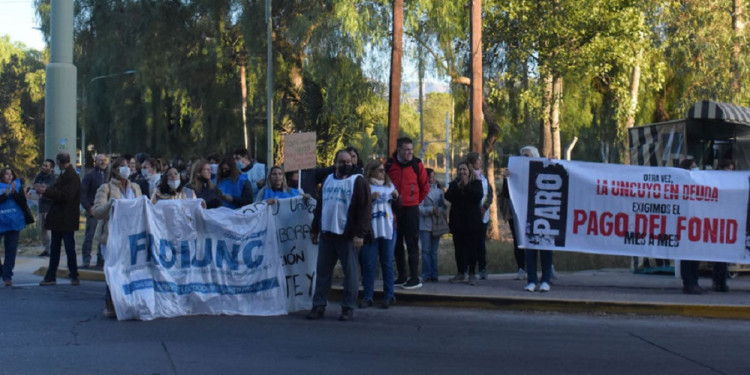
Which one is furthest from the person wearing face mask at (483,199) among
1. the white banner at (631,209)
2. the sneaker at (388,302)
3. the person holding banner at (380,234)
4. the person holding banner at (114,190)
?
the person holding banner at (114,190)

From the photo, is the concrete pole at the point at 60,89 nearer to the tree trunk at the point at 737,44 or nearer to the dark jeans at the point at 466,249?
the dark jeans at the point at 466,249

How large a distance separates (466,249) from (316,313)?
2987 millimetres

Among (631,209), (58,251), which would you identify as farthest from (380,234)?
(58,251)

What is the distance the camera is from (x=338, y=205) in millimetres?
9320

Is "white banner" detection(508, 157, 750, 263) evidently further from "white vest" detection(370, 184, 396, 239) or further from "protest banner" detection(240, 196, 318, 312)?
"protest banner" detection(240, 196, 318, 312)

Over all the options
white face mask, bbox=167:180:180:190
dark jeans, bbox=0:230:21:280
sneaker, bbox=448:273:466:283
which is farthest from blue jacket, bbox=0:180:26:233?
sneaker, bbox=448:273:466:283

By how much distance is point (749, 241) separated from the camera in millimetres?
11141

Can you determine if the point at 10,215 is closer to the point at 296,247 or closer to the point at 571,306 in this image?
the point at 296,247

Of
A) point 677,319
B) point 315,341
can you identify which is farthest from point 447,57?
point 315,341

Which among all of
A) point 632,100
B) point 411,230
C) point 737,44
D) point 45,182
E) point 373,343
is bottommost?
point 373,343

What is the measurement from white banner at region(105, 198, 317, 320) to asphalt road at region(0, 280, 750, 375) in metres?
0.29

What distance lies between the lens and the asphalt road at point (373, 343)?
22.9ft

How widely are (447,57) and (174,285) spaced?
739 inches

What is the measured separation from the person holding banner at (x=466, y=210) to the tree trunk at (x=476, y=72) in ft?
33.2
